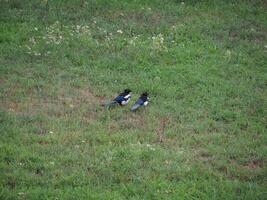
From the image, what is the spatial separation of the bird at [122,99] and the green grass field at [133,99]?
0.15m

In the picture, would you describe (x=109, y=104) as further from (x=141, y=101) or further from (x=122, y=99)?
(x=141, y=101)

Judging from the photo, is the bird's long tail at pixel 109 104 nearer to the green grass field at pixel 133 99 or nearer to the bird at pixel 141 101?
the green grass field at pixel 133 99

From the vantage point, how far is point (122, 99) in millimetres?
11703

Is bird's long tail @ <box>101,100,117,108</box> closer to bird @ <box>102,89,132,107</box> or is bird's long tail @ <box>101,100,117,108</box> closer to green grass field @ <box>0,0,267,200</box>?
bird @ <box>102,89,132,107</box>

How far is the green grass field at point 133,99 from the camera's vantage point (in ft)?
29.8

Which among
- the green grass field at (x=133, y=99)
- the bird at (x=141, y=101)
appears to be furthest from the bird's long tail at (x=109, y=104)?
the bird at (x=141, y=101)

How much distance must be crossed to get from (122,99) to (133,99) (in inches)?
21.3

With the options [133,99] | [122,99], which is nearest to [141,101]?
[122,99]

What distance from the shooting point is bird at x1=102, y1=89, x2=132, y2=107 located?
11.7m

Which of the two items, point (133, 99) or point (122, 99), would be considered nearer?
point (122, 99)

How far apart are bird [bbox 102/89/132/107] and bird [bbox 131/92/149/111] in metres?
0.23

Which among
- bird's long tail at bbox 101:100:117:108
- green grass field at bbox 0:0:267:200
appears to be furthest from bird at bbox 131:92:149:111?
bird's long tail at bbox 101:100:117:108

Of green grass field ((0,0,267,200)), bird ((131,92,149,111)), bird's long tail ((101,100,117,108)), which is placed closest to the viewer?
green grass field ((0,0,267,200))

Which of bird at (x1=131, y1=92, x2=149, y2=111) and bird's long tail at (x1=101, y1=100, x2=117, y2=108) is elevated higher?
bird at (x1=131, y1=92, x2=149, y2=111)
